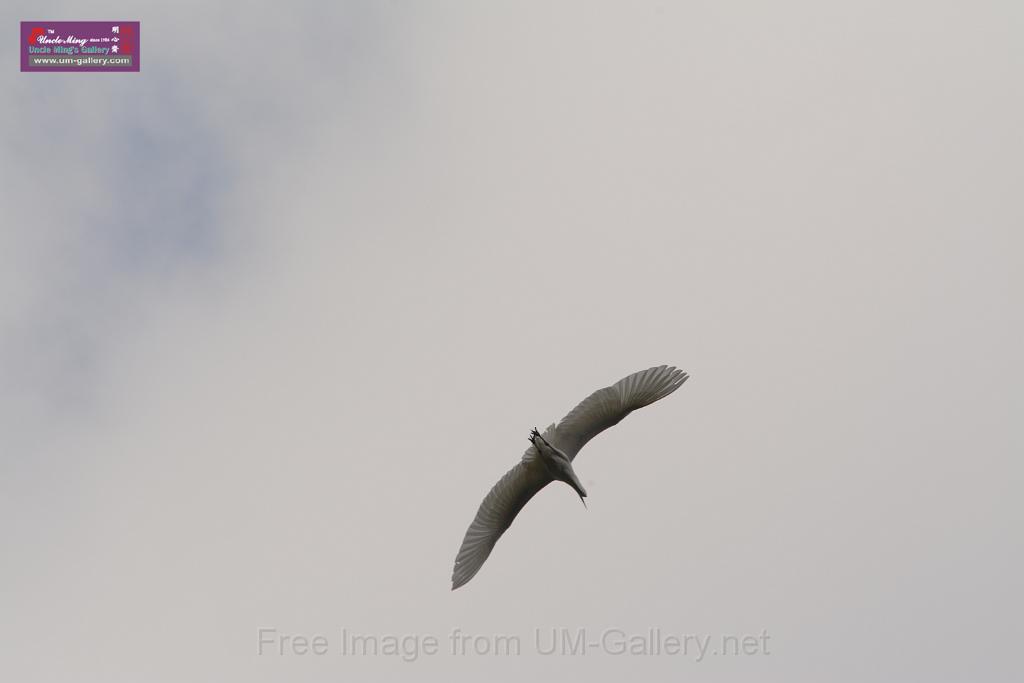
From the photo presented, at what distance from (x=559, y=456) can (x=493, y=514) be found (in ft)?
9.45

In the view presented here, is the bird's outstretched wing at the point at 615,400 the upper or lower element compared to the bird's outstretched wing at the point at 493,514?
upper

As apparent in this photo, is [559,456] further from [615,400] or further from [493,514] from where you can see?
[493,514]

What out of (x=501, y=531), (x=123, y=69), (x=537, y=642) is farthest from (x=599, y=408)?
(x=123, y=69)

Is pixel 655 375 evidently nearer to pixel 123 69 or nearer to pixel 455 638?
pixel 455 638

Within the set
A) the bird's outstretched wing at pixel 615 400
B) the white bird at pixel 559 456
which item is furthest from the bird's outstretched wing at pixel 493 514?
the bird's outstretched wing at pixel 615 400

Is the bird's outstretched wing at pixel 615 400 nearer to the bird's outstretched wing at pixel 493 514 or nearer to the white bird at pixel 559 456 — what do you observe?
the white bird at pixel 559 456

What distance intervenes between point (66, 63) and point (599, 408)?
28147 millimetres

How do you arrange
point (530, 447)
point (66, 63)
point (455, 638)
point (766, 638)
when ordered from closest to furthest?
point (530, 447), point (455, 638), point (766, 638), point (66, 63)

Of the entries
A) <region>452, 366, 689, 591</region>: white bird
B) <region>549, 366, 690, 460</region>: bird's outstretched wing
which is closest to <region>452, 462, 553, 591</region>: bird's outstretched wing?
<region>452, 366, 689, 591</region>: white bird

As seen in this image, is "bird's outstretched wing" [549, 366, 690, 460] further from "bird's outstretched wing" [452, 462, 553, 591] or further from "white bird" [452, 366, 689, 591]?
"bird's outstretched wing" [452, 462, 553, 591]

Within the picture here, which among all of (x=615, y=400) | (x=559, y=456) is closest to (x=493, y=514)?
(x=559, y=456)

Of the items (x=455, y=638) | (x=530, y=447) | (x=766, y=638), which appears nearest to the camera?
(x=530, y=447)

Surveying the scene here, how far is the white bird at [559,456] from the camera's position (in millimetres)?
36312

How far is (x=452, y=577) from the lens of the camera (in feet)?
119
